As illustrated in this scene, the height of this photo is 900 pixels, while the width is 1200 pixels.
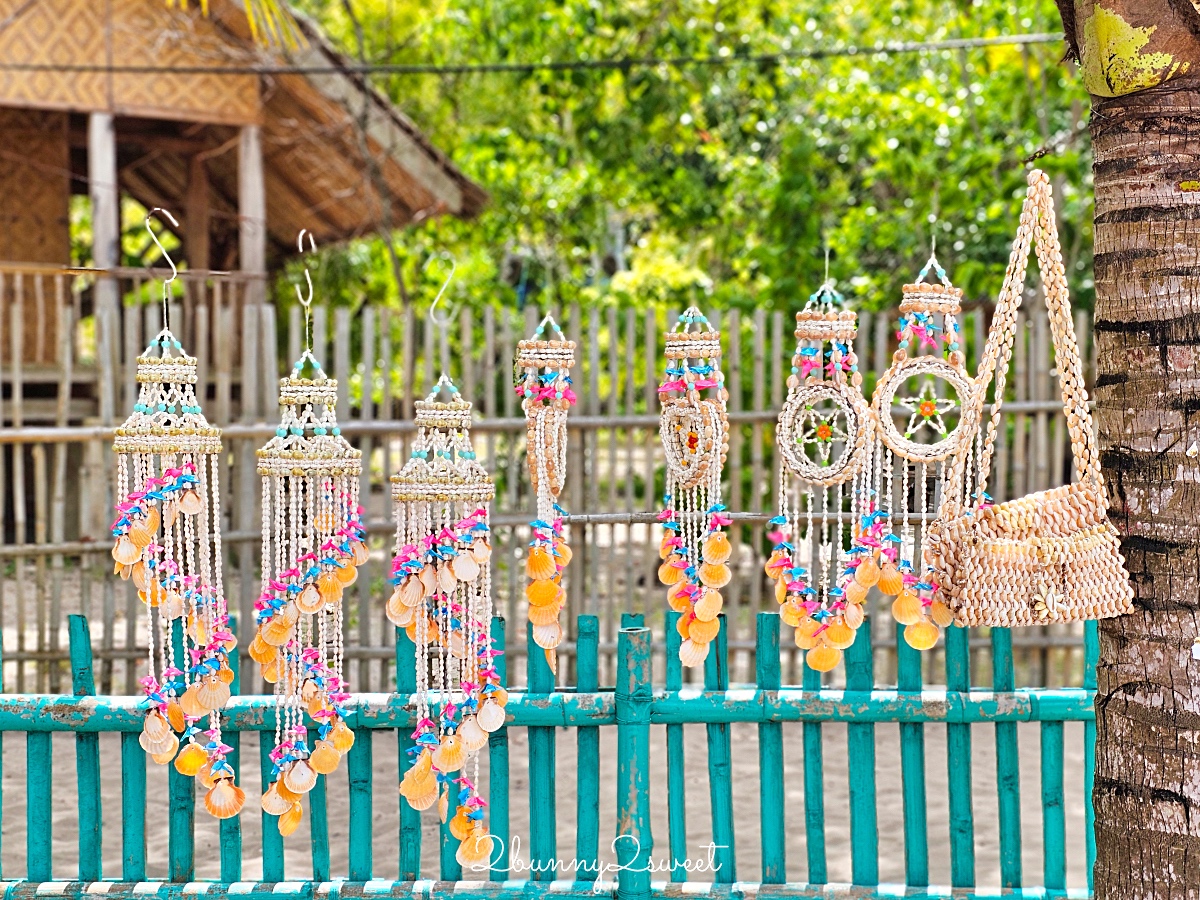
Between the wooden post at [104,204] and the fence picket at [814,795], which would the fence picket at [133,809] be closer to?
the fence picket at [814,795]

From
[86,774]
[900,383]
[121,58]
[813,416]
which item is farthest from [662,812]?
[121,58]

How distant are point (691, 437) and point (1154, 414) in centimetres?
94

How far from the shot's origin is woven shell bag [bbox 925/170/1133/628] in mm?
2242

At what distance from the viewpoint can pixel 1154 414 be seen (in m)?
2.19

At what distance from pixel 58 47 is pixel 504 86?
5372mm

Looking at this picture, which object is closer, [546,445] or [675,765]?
[546,445]

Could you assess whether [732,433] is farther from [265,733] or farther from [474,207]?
[265,733]

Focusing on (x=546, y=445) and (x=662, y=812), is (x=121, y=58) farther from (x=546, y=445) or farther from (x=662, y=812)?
(x=546, y=445)

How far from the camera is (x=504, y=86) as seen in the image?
1209 centimetres

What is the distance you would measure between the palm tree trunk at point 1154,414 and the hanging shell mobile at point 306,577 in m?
1.53

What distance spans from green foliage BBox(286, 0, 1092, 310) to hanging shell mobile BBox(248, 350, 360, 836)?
20.1ft

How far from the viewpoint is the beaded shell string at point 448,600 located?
259cm

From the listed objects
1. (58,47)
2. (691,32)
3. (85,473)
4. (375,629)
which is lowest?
(375,629)

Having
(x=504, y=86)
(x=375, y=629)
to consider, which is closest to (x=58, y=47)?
(x=375, y=629)
